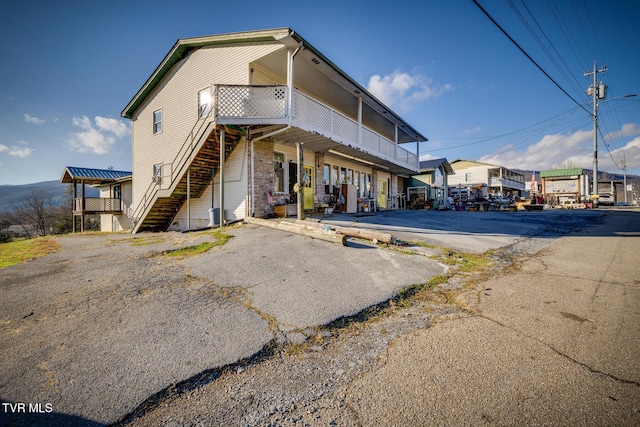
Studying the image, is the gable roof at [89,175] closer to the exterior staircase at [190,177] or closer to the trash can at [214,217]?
the exterior staircase at [190,177]

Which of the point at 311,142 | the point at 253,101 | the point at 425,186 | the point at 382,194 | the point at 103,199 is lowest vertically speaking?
the point at 103,199

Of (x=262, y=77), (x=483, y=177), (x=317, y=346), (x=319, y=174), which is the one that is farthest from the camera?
(x=483, y=177)

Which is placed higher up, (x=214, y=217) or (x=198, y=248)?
(x=214, y=217)

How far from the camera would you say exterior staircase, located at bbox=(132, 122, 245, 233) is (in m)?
10.5

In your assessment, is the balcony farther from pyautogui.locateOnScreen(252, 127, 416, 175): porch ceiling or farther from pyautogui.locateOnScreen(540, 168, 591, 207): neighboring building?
pyautogui.locateOnScreen(540, 168, 591, 207): neighboring building

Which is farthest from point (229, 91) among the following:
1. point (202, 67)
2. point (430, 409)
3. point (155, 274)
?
point (430, 409)

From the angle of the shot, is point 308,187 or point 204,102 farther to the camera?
point 308,187

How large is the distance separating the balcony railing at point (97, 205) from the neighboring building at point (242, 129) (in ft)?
14.6

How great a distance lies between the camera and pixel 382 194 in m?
20.8

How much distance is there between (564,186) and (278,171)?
123 feet

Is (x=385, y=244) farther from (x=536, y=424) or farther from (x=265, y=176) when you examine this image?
(x=265, y=176)

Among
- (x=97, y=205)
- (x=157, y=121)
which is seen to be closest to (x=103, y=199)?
(x=97, y=205)

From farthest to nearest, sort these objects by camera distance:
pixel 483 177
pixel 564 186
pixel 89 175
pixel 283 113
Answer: pixel 483 177 < pixel 564 186 < pixel 89 175 < pixel 283 113

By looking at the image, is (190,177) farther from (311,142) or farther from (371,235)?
(371,235)
